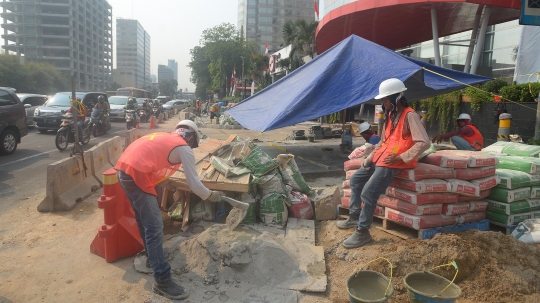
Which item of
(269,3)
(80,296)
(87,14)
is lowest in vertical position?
(80,296)

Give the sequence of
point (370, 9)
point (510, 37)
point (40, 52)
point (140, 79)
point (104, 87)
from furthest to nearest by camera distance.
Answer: point (140, 79)
point (104, 87)
point (40, 52)
point (510, 37)
point (370, 9)

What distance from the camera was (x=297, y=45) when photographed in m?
35.1

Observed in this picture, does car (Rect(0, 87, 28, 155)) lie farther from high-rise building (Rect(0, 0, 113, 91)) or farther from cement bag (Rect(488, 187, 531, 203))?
high-rise building (Rect(0, 0, 113, 91))

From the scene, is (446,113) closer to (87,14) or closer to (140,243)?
(140,243)

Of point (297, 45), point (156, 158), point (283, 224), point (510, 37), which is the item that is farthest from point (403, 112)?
point (297, 45)

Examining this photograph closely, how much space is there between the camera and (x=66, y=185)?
538 cm

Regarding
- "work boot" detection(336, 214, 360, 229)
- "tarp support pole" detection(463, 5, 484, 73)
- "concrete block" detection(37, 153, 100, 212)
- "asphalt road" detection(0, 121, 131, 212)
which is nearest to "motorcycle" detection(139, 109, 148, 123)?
"asphalt road" detection(0, 121, 131, 212)

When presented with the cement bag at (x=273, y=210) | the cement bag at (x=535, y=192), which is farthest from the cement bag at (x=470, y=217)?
the cement bag at (x=273, y=210)

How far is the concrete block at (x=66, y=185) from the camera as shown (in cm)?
505

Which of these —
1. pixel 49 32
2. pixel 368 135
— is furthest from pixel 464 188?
pixel 49 32

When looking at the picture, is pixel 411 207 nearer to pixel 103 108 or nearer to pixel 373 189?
pixel 373 189

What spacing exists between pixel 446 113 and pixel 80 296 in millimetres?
11768

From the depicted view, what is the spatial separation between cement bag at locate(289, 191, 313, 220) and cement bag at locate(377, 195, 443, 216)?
1110 mm

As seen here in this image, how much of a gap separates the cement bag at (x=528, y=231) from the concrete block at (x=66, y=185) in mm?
5884
